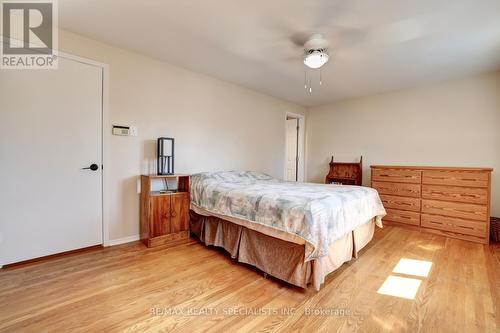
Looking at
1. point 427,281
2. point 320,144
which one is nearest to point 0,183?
point 427,281

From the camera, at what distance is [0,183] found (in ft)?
6.59

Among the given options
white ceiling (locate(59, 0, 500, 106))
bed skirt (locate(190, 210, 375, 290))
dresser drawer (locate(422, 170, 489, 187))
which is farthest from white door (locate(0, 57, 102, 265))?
dresser drawer (locate(422, 170, 489, 187))

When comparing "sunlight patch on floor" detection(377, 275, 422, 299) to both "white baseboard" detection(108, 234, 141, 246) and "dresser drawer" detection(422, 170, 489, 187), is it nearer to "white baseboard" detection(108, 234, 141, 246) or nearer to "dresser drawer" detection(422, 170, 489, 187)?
"dresser drawer" detection(422, 170, 489, 187)

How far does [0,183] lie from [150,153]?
4.38ft

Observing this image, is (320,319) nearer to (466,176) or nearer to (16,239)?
(16,239)

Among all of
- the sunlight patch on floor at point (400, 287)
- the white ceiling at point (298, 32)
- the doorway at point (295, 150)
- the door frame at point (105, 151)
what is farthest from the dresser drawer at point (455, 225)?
the door frame at point (105, 151)

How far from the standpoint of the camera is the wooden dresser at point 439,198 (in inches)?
115

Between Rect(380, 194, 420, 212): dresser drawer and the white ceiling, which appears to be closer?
the white ceiling

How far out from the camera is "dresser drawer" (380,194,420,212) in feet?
11.3

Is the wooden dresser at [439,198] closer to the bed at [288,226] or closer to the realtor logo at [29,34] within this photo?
the bed at [288,226]

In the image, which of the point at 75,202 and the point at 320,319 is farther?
the point at 75,202

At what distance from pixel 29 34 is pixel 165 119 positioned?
1.44 metres

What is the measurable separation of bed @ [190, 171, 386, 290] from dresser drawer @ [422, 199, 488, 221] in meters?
1.20

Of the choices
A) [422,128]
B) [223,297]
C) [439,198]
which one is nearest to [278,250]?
[223,297]
